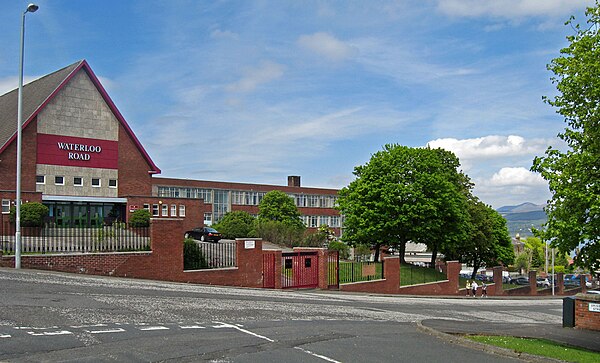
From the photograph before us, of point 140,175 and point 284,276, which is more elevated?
point 140,175

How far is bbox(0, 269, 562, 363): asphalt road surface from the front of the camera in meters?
10.5

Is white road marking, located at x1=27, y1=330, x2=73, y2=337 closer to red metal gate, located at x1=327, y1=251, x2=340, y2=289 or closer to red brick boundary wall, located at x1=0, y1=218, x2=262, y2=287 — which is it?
red brick boundary wall, located at x1=0, y1=218, x2=262, y2=287

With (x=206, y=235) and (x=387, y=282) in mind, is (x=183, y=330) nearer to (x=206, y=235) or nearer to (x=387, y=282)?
(x=387, y=282)

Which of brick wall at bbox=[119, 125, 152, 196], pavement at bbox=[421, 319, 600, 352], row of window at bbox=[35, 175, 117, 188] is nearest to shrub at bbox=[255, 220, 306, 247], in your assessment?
brick wall at bbox=[119, 125, 152, 196]

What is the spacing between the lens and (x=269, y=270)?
30.2 meters

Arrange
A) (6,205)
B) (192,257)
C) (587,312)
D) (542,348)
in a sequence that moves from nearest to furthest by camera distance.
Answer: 1. (542,348)
2. (587,312)
3. (192,257)
4. (6,205)

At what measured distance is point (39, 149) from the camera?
48.9m

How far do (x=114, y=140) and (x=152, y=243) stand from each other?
30223 millimetres

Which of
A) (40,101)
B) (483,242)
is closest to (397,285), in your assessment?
(483,242)

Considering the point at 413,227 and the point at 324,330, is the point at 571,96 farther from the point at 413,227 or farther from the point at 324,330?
the point at 413,227

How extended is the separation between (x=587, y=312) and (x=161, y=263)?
16.5m

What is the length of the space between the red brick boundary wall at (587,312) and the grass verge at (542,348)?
3.12 m

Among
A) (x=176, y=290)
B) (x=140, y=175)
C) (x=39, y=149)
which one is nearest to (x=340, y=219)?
(x=140, y=175)

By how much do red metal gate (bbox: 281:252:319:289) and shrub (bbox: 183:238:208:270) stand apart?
464 cm
